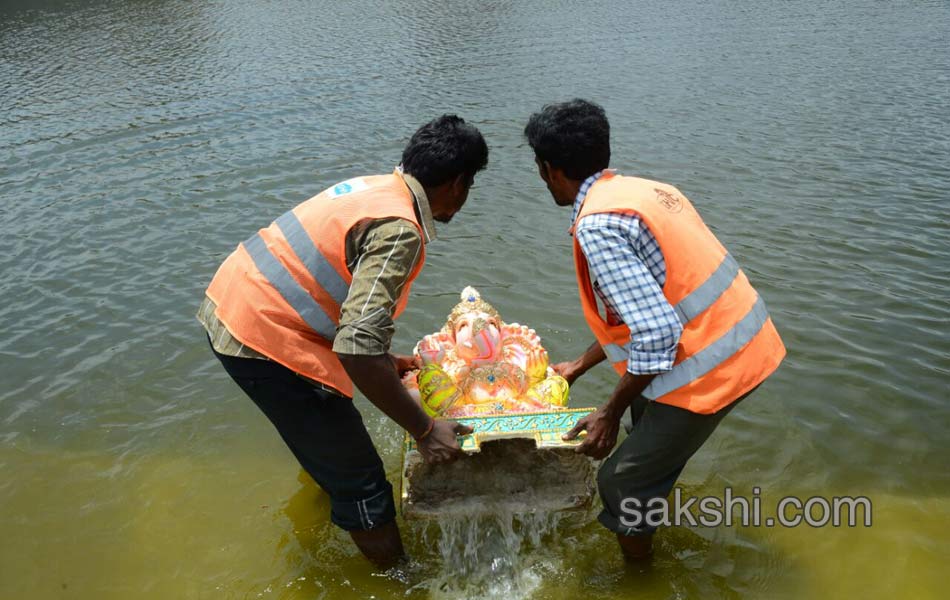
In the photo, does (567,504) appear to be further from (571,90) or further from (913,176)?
(571,90)

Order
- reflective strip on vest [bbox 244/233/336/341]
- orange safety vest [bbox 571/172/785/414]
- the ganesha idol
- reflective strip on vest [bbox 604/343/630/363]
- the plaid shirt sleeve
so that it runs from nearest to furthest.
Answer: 1. the plaid shirt sleeve
2. orange safety vest [bbox 571/172/785/414]
3. reflective strip on vest [bbox 244/233/336/341]
4. reflective strip on vest [bbox 604/343/630/363]
5. the ganesha idol

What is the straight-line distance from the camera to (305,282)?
3.44m

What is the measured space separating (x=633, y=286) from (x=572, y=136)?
77 centimetres

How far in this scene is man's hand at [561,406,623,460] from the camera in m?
3.61

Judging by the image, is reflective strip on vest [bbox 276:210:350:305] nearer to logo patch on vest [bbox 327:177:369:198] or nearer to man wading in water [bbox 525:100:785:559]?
logo patch on vest [bbox 327:177:369:198]

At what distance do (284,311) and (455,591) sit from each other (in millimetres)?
2037

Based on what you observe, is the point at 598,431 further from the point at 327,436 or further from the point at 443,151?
the point at 443,151

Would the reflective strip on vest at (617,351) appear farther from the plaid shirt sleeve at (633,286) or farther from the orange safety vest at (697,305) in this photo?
the plaid shirt sleeve at (633,286)

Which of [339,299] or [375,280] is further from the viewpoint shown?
[339,299]

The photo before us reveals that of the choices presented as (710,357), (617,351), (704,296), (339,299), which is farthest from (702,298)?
(339,299)

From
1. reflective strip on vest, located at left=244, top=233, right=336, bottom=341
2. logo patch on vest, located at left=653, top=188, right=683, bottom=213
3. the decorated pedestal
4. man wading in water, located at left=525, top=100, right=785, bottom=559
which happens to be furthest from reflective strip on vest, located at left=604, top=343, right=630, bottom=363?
reflective strip on vest, located at left=244, top=233, right=336, bottom=341

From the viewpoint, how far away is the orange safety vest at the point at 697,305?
3.21m

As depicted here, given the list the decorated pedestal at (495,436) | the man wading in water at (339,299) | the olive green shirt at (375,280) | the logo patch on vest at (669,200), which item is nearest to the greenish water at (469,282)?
the decorated pedestal at (495,436)

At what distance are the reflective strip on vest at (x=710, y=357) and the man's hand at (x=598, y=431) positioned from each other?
12.4 inches
